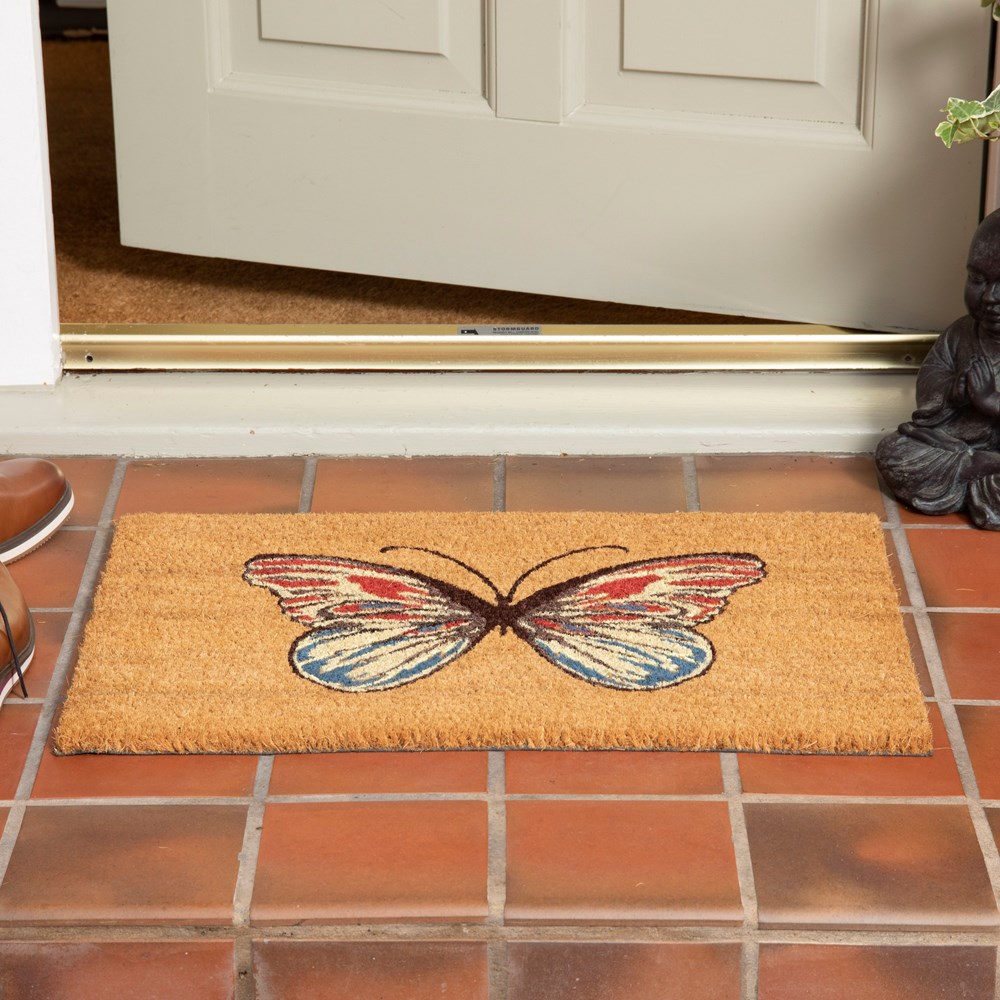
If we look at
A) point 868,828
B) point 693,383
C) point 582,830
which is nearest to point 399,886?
point 582,830

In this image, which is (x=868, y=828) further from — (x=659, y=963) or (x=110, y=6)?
(x=110, y=6)

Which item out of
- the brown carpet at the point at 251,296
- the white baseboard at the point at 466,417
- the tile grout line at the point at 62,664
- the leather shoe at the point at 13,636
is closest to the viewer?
the tile grout line at the point at 62,664

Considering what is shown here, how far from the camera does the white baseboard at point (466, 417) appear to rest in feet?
6.77

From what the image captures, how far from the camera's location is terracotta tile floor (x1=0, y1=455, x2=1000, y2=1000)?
1.26 metres

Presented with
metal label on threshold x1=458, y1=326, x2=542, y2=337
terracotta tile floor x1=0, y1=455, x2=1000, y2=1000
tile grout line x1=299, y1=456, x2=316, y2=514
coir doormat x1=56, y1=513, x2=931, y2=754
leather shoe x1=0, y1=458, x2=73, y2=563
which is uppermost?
metal label on threshold x1=458, y1=326, x2=542, y2=337

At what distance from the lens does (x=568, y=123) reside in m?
2.03

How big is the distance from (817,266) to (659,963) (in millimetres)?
1148

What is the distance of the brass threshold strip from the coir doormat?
35cm

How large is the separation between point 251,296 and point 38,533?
0.78 metres

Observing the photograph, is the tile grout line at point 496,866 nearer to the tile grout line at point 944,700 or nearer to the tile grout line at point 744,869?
the tile grout line at point 744,869

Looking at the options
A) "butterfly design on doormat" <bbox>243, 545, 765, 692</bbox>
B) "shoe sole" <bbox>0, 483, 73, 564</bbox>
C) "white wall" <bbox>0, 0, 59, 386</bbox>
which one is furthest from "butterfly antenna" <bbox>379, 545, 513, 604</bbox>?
"white wall" <bbox>0, 0, 59, 386</bbox>

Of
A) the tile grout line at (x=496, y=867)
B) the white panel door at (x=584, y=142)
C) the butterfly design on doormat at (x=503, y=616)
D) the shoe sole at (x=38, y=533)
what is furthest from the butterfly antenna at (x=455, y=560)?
the white panel door at (x=584, y=142)

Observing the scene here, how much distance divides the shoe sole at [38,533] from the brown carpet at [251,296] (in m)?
0.57

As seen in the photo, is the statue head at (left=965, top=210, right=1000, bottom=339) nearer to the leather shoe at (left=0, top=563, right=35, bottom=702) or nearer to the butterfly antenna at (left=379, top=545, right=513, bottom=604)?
the butterfly antenna at (left=379, top=545, right=513, bottom=604)
